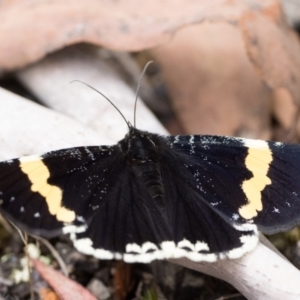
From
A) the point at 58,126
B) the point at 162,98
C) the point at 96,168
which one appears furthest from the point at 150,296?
the point at 162,98

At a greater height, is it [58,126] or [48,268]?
[58,126]

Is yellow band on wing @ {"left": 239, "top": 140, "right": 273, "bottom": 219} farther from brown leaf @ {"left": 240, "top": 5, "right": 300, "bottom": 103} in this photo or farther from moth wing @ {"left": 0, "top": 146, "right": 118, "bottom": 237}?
brown leaf @ {"left": 240, "top": 5, "right": 300, "bottom": 103}

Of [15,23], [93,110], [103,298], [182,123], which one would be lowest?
[103,298]

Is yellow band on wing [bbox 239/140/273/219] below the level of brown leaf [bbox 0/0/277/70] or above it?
below

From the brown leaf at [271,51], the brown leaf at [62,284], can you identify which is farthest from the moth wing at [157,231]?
the brown leaf at [271,51]

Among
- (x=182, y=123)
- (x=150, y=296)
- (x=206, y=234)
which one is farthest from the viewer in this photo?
(x=182, y=123)

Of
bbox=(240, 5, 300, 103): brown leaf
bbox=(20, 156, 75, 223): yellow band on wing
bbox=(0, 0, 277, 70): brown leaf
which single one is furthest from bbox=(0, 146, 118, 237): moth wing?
bbox=(240, 5, 300, 103): brown leaf

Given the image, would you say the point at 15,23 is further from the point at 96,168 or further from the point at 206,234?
the point at 206,234
